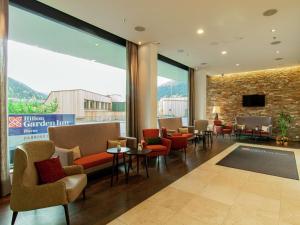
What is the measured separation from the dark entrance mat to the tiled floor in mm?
435

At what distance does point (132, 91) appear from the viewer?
547 centimetres

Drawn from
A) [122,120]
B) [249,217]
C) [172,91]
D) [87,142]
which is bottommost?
[249,217]

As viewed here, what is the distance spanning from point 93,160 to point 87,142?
22.1 inches

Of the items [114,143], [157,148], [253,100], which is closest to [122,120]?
[114,143]

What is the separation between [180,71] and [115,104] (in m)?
4.44

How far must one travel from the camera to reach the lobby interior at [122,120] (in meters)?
2.40

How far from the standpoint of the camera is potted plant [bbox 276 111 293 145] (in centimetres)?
755

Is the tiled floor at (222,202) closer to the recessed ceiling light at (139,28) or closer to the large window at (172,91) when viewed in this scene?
the recessed ceiling light at (139,28)

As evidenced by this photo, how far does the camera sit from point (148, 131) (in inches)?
193

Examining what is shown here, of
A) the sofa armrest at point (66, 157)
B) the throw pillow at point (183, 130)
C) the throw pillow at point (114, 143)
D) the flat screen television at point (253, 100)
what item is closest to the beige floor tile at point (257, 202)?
the throw pillow at point (114, 143)

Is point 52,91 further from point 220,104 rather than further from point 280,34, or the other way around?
point 220,104

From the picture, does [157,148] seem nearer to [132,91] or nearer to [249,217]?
[132,91]

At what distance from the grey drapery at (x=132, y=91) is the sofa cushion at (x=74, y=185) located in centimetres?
287

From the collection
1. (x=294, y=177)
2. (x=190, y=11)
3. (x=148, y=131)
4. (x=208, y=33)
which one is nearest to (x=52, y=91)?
(x=148, y=131)
